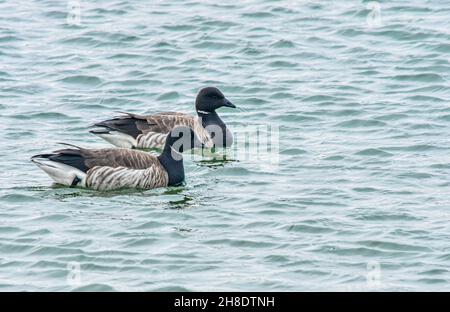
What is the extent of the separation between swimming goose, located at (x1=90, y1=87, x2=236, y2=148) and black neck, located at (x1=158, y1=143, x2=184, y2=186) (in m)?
1.98

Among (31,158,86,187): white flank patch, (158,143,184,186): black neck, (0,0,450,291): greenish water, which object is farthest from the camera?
(158,143,184,186): black neck

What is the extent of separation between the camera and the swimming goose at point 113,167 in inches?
669

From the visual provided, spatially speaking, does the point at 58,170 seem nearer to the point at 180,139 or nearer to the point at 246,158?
the point at 180,139

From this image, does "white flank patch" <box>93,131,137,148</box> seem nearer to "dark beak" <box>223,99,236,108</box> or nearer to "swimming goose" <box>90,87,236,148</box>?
"swimming goose" <box>90,87,236,148</box>

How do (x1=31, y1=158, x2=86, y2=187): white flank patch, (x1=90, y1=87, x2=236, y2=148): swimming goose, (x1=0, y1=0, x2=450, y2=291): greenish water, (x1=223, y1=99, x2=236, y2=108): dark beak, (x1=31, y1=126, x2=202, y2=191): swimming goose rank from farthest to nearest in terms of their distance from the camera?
(x1=223, y1=99, x2=236, y2=108): dark beak, (x1=90, y1=87, x2=236, y2=148): swimming goose, (x1=31, y1=126, x2=202, y2=191): swimming goose, (x1=31, y1=158, x2=86, y2=187): white flank patch, (x1=0, y1=0, x2=450, y2=291): greenish water

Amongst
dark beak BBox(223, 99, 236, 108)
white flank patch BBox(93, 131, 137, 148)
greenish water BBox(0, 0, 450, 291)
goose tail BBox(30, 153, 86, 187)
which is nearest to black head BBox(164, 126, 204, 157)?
greenish water BBox(0, 0, 450, 291)

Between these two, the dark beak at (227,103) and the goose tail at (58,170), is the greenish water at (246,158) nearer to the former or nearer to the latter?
the goose tail at (58,170)

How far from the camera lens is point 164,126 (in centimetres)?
1988

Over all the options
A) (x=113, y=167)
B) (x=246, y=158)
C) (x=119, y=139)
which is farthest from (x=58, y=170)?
(x=246, y=158)

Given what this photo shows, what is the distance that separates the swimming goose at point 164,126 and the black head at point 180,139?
1.63 metres

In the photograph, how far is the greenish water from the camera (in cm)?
1404

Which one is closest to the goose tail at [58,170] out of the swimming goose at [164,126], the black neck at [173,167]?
the black neck at [173,167]

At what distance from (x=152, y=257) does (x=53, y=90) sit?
8760 millimetres

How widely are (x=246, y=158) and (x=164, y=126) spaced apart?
64.6 inches
